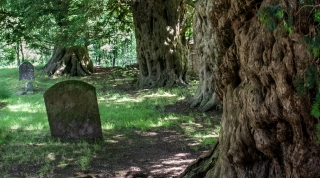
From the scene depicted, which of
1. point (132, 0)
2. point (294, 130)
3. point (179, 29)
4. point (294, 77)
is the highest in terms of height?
point (132, 0)

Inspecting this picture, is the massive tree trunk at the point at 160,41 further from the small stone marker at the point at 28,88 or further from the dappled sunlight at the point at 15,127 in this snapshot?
the dappled sunlight at the point at 15,127

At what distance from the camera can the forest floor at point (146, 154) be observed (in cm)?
649

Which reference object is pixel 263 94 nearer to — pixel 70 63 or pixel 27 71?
pixel 27 71

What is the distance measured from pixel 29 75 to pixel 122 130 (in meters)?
13.0

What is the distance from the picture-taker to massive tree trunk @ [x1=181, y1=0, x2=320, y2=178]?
2.98 metres

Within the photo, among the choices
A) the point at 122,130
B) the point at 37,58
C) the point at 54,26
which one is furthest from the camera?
the point at 37,58

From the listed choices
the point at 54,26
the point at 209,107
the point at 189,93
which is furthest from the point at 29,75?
the point at 209,107

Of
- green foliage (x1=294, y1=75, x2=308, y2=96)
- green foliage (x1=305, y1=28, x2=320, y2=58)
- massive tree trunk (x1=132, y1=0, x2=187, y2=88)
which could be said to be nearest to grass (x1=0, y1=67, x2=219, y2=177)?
massive tree trunk (x1=132, y1=0, x2=187, y2=88)

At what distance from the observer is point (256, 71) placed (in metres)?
3.46

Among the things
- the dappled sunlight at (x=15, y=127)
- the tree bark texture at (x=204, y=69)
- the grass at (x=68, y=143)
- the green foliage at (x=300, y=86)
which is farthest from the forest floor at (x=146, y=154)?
the green foliage at (x=300, y=86)

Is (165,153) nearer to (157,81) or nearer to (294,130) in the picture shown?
(294,130)

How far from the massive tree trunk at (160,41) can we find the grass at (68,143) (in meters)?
1.44

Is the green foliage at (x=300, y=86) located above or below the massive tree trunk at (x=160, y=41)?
below

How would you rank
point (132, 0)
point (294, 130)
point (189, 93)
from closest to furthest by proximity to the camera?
1. point (294, 130)
2. point (189, 93)
3. point (132, 0)
